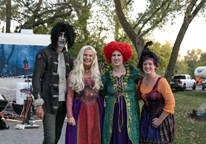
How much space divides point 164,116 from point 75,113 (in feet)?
3.71

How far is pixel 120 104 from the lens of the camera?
117 inches

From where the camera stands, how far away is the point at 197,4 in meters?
8.97

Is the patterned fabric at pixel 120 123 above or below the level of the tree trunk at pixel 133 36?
below

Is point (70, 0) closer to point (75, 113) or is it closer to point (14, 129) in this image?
point (14, 129)

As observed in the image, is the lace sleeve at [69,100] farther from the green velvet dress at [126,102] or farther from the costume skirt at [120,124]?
the costume skirt at [120,124]

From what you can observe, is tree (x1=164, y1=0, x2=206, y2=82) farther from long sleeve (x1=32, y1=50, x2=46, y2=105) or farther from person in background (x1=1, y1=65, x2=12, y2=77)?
long sleeve (x1=32, y1=50, x2=46, y2=105)

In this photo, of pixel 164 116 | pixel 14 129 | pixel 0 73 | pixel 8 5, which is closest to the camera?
pixel 164 116

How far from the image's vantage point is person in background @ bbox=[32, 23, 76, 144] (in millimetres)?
2818

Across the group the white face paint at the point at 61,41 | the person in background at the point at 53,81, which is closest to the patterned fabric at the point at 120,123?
the person in background at the point at 53,81

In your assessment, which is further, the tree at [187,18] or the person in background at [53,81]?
the tree at [187,18]

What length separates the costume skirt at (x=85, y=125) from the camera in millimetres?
2957

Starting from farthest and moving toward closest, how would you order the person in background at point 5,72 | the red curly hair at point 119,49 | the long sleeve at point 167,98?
the person in background at point 5,72 < the red curly hair at point 119,49 < the long sleeve at point 167,98

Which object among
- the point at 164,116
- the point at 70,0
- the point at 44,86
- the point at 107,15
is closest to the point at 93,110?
the point at 44,86

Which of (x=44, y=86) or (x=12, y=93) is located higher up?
(x=44, y=86)
